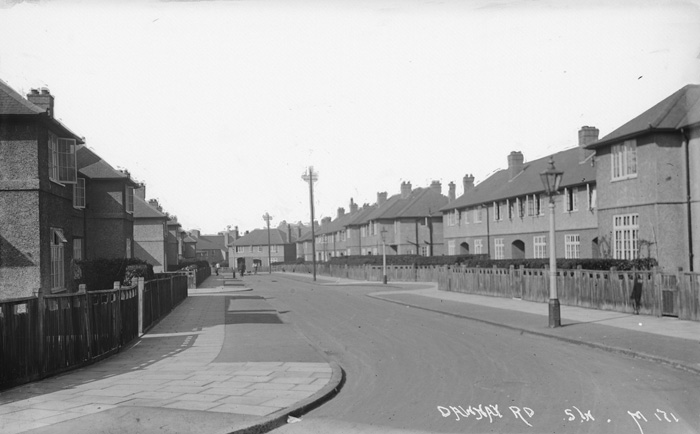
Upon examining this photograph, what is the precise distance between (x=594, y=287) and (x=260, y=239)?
101989 millimetres

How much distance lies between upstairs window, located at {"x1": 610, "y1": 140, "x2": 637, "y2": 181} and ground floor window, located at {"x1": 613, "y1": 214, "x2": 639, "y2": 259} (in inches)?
68.1

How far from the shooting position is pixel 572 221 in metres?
36.9

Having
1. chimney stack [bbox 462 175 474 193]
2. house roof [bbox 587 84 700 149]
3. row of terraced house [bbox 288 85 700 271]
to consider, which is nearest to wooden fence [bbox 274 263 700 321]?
row of terraced house [bbox 288 85 700 271]

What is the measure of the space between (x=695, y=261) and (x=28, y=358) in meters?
23.0

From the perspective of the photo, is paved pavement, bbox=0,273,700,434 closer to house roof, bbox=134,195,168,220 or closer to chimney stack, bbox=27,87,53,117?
chimney stack, bbox=27,87,53,117

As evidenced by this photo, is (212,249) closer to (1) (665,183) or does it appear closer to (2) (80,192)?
(2) (80,192)

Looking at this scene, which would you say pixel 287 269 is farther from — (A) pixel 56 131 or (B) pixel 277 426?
(B) pixel 277 426

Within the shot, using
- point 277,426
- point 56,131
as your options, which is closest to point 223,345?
point 277,426

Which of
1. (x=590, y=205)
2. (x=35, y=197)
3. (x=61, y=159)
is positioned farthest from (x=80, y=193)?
(x=590, y=205)

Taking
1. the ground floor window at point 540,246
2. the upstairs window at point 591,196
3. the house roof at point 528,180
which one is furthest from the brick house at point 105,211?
the ground floor window at point 540,246

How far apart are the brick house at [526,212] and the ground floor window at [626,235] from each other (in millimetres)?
4377

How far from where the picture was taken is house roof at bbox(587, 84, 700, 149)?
2353 cm

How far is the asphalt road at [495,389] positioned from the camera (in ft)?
22.7

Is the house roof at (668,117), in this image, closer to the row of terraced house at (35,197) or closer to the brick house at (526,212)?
the brick house at (526,212)
